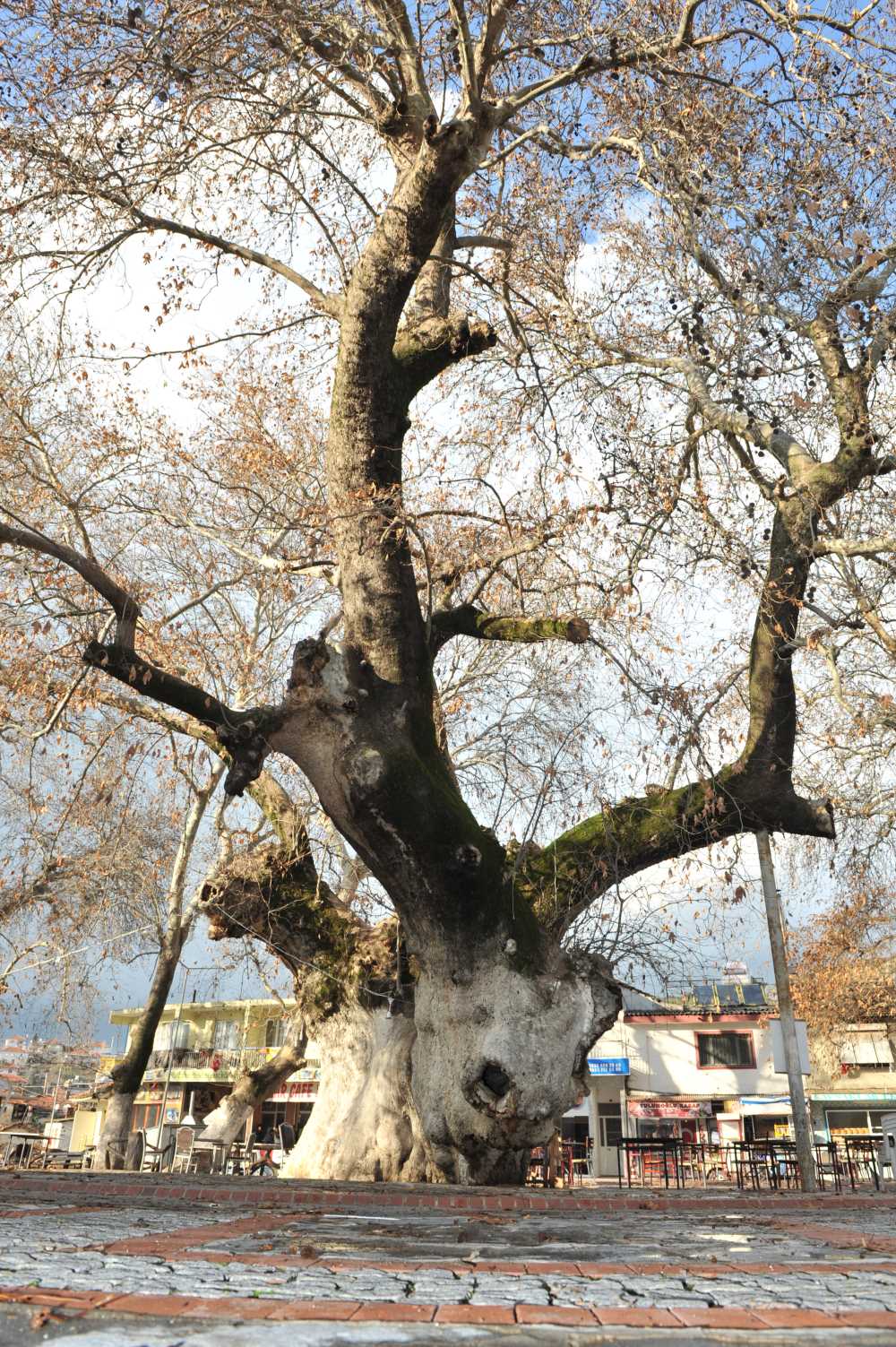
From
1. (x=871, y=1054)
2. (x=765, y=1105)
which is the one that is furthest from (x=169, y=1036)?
(x=871, y=1054)

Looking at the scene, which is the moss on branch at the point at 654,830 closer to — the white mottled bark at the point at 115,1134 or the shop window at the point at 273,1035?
the white mottled bark at the point at 115,1134

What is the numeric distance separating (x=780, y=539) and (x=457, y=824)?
4435mm

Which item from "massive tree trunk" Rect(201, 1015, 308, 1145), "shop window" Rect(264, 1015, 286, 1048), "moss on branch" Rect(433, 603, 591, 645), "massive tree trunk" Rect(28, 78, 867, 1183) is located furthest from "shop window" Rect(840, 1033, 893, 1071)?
"moss on branch" Rect(433, 603, 591, 645)

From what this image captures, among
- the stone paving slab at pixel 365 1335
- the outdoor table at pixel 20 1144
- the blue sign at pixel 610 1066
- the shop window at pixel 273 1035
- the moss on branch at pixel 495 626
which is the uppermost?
the moss on branch at pixel 495 626

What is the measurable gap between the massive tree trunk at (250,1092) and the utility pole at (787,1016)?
742 centimetres

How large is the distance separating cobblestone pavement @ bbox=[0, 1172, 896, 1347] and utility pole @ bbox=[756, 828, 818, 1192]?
602 cm

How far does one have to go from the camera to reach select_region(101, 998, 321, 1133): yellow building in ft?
135

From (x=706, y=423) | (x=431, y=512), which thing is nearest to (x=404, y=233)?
(x=431, y=512)

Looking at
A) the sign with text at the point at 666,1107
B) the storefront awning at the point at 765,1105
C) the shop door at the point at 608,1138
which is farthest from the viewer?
the sign with text at the point at 666,1107

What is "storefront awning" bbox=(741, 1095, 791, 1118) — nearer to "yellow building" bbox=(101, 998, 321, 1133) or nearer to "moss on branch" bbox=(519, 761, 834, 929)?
"yellow building" bbox=(101, 998, 321, 1133)

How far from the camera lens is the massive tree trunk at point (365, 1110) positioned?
40.8 feet

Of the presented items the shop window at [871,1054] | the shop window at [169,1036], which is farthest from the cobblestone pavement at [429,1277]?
the shop window at [169,1036]

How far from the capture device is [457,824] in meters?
10.1

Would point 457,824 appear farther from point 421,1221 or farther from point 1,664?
point 1,664
